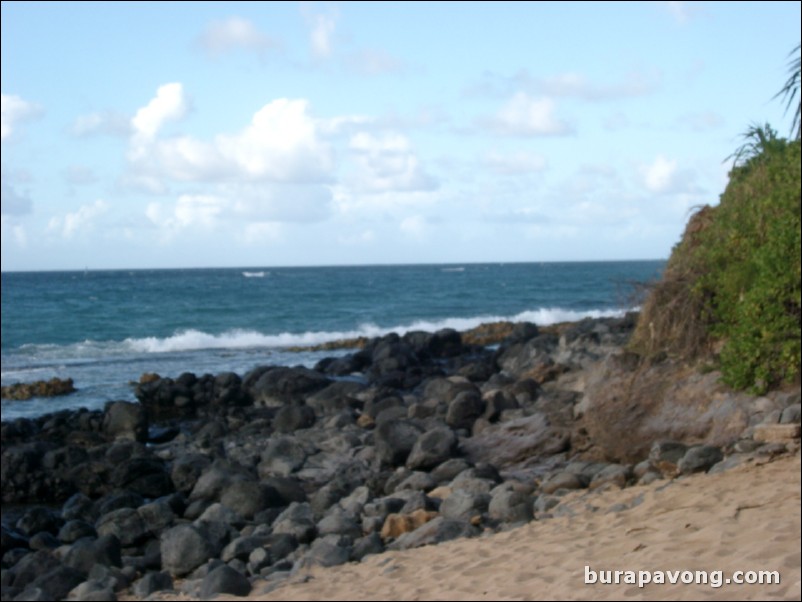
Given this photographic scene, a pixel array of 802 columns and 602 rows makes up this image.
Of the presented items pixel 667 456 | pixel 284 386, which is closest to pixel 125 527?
pixel 667 456

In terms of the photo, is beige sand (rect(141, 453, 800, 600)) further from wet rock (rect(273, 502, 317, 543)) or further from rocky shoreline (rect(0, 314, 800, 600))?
wet rock (rect(273, 502, 317, 543))

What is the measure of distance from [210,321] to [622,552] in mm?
38250

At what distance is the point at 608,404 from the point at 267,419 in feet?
24.1

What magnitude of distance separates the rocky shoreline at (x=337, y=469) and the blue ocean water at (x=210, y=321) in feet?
7.69

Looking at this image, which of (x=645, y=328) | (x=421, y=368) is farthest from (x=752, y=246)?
(x=421, y=368)

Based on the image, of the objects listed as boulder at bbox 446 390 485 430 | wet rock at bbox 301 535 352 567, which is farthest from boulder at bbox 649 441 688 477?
boulder at bbox 446 390 485 430

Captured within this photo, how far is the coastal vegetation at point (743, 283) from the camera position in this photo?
10680 mm

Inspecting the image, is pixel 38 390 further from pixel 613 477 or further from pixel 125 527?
pixel 613 477

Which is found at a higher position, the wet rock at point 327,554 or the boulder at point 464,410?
the boulder at point 464,410

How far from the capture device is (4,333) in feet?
130

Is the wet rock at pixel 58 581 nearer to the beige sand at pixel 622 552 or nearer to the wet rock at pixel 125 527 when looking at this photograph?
the wet rock at pixel 125 527

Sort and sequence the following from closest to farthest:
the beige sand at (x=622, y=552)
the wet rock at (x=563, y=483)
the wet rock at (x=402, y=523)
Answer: the beige sand at (x=622, y=552), the wet rock at (x=402, y=523), the wet rock at (x=563, y=483)

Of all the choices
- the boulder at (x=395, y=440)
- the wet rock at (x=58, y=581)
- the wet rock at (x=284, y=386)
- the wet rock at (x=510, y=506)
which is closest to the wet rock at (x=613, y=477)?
the wet rock at (x=510, y=506)

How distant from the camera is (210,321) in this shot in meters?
43.9
